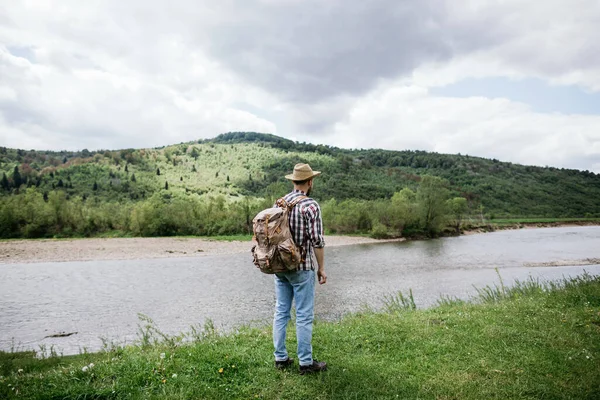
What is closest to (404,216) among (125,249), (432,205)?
(432,205)

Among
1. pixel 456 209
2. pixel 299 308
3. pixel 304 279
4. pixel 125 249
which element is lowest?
pixel 125 249

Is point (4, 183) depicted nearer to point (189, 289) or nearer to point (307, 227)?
point (189, 289)

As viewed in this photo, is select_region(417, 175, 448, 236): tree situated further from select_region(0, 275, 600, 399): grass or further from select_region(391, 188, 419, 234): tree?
select_region(0, 275, 600, 399): grass

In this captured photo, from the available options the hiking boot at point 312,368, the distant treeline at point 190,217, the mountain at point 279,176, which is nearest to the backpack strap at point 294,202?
the hiking boot at point 312,368

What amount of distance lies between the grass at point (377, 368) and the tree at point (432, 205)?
59.3m

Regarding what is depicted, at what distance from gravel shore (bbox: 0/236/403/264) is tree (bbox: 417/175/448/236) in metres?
15.1

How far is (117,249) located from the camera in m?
47.2

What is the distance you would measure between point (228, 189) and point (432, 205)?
78.1m

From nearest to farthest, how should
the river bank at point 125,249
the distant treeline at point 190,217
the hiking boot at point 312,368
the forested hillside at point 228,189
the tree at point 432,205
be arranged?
the hiking boot at point 312,368 → the river bank at point 125,249 → the distant treeline at point 190,217 → the tree at point 432,205 → the forested hillside at point 228,189

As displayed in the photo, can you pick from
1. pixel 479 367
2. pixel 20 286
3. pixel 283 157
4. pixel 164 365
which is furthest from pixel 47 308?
pixel 283 157

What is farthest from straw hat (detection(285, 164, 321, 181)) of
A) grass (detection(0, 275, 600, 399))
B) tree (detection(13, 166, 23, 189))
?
tree (detection(13, 166, 23, 189))

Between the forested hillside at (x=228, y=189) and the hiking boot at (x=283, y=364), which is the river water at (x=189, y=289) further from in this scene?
the forested hillside at (x=228, y=189)

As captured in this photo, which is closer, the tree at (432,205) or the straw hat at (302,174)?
the straw hat at (302,174)

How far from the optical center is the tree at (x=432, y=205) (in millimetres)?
64312
